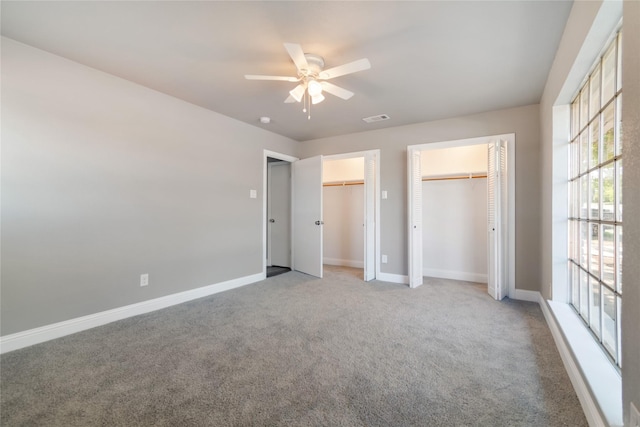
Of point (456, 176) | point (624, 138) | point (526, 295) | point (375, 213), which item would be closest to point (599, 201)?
point (624, 138)

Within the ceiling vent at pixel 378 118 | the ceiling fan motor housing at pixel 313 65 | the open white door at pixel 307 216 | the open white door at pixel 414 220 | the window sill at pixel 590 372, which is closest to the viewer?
the window sill at pixel 590 372

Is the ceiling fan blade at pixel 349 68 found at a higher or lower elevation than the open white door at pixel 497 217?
higher

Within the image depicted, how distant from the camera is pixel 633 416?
978 millimetres

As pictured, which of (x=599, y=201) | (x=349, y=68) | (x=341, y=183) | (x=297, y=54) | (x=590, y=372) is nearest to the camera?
(x=590, y=372)

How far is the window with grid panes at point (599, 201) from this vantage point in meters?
1.51

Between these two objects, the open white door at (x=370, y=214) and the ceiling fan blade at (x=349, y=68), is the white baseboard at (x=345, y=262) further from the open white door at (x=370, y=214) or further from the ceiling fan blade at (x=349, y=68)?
the ceiling fan blade at (x=349, y=68)

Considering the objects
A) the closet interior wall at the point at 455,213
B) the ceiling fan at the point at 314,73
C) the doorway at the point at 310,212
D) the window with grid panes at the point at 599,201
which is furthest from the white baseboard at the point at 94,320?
the window with grid panes at the point at 599,201

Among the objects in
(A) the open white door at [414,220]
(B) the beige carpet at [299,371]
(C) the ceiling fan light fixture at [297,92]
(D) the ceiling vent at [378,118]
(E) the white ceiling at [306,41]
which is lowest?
(B) the beige carpet at [299,371]

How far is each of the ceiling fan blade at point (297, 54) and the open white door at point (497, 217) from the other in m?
2.60

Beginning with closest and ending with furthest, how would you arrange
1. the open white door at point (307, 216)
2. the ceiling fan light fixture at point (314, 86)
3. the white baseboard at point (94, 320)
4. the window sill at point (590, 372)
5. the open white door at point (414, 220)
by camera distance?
the window sill at point (590, 372) < the white baseboard at point (94, 320) < the ceiling fan light fixture at point (314, 86) < the open white door at point (414, 220) < the open white door at point (307, 216)

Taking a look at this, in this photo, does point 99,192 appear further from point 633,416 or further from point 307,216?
point 633,416

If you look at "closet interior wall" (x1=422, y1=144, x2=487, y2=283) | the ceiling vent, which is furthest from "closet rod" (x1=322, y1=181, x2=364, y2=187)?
the ceiling vent

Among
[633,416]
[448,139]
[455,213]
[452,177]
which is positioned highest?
[448,139]

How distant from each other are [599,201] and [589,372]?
1.03m
